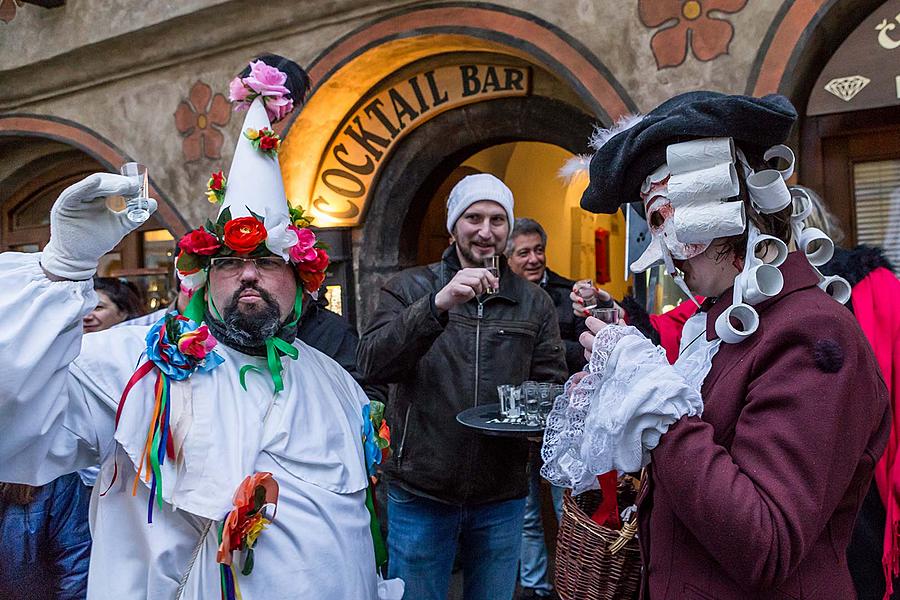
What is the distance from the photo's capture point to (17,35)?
720 centimetres

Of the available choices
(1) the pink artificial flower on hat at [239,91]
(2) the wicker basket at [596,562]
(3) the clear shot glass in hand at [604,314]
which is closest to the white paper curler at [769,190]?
(3) the clear shot glass in hand at [604,314]

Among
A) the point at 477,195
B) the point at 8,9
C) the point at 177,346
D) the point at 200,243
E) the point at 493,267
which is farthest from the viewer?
the point at 8,9

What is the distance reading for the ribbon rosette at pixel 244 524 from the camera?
1.58 m

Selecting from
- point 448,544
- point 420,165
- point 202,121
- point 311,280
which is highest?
point 202,121

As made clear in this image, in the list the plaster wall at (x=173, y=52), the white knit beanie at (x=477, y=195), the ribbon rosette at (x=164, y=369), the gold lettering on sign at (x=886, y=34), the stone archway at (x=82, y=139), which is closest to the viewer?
the ribbon rosette at (x=164, y=369)

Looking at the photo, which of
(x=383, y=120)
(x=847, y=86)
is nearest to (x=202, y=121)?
(x=383, y=120)

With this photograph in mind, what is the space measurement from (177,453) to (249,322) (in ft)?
1.24

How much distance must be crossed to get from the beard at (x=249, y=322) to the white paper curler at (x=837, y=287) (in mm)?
1247

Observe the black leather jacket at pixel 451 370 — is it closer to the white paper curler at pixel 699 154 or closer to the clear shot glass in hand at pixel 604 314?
the clear shot glass in hand at pixel 604 314

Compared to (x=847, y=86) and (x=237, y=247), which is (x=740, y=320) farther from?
(x=847, y=86)

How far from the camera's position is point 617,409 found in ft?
4.47

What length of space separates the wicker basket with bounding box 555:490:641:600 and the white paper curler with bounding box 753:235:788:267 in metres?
0.62

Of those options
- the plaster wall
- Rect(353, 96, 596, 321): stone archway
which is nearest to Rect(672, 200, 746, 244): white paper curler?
the plaster wall

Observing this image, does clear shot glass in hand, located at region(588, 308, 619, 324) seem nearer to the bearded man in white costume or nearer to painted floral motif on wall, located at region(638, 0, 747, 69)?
the bearded man in white costume
